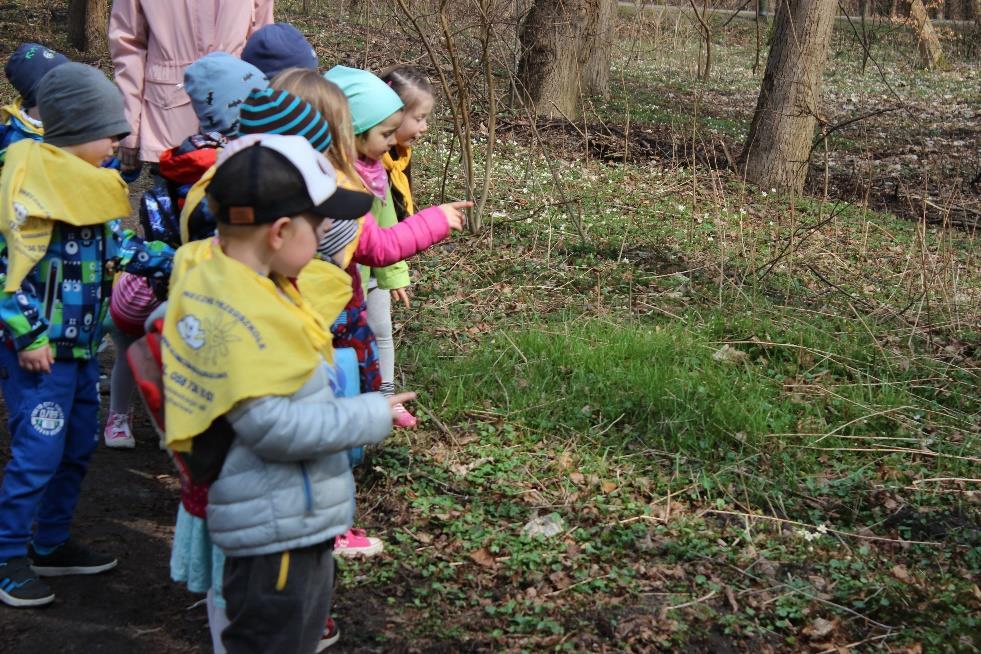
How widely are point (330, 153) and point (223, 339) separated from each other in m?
1.29

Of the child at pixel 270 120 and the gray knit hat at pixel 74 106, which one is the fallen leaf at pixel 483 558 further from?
the gray knit hat at pixel 74 106

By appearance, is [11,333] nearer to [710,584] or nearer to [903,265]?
[710,584]

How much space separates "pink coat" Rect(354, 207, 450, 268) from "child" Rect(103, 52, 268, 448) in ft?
1.97

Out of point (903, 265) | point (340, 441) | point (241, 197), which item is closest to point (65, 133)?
point (241, 197)

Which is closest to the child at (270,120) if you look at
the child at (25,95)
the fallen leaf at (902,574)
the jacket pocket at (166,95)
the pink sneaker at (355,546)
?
the pink sneaker at (355,546)

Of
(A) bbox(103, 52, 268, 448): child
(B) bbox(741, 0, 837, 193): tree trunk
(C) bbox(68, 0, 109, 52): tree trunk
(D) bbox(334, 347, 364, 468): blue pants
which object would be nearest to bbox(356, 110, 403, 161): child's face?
(A) bbox(103, 52, 268, 448): child

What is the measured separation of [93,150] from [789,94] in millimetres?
8210

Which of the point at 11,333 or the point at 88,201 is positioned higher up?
the point at 88,201

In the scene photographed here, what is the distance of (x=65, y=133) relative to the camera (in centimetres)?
352

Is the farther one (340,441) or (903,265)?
(903,265)

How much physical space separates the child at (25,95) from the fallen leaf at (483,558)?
2626 mm

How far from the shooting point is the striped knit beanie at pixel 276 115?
3080 millimetres

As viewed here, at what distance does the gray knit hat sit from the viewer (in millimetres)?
3500

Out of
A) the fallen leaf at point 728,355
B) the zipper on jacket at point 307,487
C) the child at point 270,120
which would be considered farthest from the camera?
the fallen leaf at point 728,355
